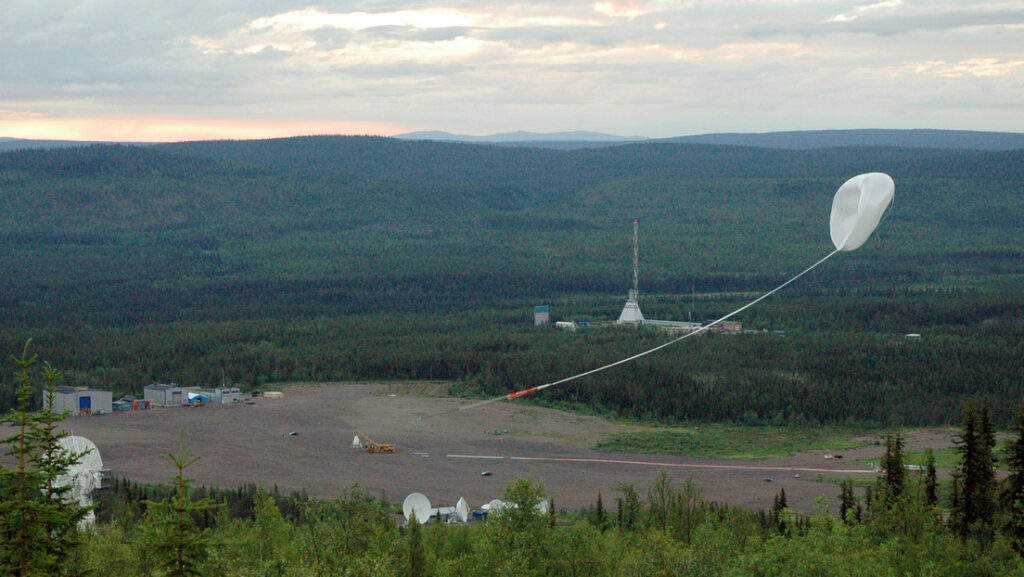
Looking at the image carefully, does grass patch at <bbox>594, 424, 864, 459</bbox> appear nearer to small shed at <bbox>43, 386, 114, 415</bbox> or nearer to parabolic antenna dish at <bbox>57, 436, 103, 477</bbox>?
parabolic antenna dish at <bbox>57, 436, 103, 477</bbox>

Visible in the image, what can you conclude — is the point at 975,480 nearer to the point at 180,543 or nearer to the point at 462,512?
the point at 462,512

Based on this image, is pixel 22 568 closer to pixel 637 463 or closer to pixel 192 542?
pixel 192 542

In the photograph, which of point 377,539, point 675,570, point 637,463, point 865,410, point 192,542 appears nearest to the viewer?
point 192,542

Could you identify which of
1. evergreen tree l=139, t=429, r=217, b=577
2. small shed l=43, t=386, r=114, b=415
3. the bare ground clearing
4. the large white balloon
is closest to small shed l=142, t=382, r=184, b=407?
the bare ground clearing

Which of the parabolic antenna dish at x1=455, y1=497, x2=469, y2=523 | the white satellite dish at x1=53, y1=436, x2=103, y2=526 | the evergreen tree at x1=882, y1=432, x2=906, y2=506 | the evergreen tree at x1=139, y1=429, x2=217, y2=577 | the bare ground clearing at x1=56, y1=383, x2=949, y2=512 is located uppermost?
the evergreen tree at x1=139, y1=429, x2=217, y2=577

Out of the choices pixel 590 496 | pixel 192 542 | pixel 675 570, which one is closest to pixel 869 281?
pixel 590 496

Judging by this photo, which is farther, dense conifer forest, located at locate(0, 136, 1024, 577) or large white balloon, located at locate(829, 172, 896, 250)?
dense conifer forest, located at locate(0, 136, 1024, 577)
